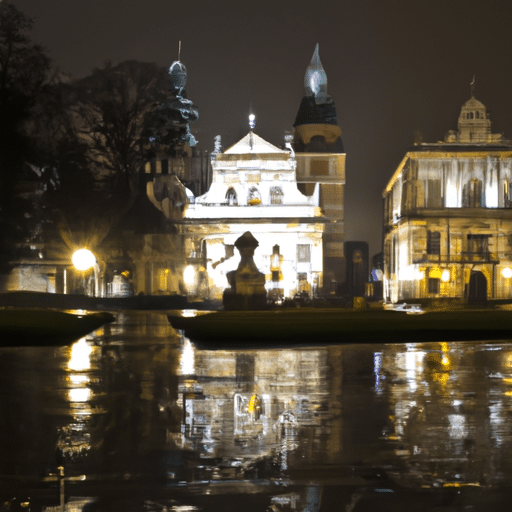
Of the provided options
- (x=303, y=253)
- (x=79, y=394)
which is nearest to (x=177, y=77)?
(x=303, y=253)

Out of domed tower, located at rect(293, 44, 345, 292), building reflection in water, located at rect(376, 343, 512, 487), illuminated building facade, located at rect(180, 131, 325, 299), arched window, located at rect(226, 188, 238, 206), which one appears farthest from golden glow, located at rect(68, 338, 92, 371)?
domed tower, located at rect(293, 44, 345, 292)

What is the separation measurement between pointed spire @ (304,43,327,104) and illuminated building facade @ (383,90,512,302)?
22.9 metres

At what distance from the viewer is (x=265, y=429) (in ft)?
29.6

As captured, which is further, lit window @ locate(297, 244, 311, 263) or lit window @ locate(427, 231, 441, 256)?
lit window @ locate(297, 244, 311, 263)

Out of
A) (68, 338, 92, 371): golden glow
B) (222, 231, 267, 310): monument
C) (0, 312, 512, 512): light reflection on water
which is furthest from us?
(222, 231, 267, 310): monument

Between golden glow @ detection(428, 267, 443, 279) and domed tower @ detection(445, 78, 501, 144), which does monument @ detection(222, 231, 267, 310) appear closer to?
golden glow @ detection(428, 267, 443, 279)

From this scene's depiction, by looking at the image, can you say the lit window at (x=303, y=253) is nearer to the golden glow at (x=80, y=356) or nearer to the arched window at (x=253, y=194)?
the arched window at (x=253, y=194)

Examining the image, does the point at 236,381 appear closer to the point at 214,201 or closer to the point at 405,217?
the point at 405,217

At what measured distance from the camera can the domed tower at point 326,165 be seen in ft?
275

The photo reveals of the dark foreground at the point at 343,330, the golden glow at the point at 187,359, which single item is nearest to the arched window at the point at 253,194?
the dark foreground at the point at 343,330

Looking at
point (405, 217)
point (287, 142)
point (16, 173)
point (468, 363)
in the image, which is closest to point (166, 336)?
point (468, 363)

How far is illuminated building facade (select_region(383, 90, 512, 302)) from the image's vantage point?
66.3 meters

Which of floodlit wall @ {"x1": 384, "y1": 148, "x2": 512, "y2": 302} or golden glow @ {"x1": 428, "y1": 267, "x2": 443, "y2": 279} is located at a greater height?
floodlit wall @ {"x1": 384, "y1": 148, "x2": 512, "y2": 302}

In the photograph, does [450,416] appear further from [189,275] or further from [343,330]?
[189,275]
